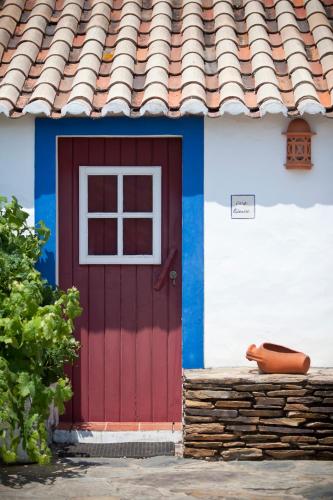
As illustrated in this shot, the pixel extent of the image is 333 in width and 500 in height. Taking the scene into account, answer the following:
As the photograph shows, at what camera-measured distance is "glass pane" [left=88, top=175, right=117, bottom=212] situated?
8.80 meters

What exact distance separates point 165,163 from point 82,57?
1.18m

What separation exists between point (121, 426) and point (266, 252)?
6.54ft

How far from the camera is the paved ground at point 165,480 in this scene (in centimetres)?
700

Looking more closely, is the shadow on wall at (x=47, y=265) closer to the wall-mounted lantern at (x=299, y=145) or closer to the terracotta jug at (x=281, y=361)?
the terracotta jug at (x=281, y=361)

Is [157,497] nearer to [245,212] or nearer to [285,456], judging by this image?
[285,456]

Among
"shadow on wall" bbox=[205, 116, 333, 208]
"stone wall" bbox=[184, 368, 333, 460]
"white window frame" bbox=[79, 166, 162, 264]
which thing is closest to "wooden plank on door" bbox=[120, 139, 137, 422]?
"white window frame" bbox=[79, 166, 162, 264]

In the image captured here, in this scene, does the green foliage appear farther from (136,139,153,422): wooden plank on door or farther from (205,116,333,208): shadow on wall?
(205,116,333,208): shadow on wall

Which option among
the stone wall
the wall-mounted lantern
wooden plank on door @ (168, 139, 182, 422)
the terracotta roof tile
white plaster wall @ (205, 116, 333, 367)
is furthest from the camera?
wooden plank on door @ (168, 139, 182, 422)

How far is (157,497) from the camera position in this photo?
6945 millimetres

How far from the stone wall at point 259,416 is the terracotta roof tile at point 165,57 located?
218cm

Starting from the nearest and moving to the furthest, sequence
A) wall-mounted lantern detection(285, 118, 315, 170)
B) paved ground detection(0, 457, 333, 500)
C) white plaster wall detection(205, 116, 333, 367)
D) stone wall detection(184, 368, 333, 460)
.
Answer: paved ground detection(0, 457, 333, 500), stone wall detection(184, 368, 333, 460), wall-mounted lantern detection(285, 118, 315, 170), white plaster wall detection(205, 116, 333, 367)

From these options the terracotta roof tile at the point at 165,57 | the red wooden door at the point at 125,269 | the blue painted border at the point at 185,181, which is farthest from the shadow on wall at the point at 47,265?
the terracotta roof tile at the point at 165,57

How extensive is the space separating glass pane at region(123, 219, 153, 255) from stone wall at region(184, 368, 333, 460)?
134 centimetres

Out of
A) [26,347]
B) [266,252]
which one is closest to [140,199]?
[266,252]
